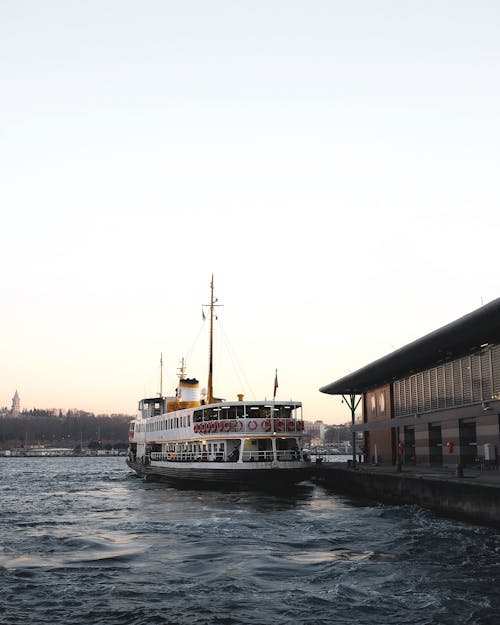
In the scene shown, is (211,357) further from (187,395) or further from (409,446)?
(409,446)

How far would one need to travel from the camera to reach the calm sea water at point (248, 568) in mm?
16812

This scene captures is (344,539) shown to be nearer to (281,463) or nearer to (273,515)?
(273,515)

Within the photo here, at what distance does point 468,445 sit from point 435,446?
259 inches

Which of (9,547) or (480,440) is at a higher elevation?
(480,440)

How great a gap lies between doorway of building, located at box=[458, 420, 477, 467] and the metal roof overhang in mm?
5131

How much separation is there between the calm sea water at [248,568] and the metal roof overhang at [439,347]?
11.3 metres

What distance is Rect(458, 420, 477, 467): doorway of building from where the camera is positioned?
48031 millimetres

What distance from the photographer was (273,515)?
123 ft

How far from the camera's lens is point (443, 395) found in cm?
5219

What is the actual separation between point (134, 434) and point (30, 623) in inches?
2768

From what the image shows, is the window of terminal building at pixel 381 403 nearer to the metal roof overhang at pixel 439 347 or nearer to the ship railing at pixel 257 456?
the metal roof overhang at pixel 439 347

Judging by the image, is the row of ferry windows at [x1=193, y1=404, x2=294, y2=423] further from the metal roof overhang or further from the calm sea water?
the calm sea water

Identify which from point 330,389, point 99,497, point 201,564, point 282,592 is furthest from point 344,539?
point 330,389

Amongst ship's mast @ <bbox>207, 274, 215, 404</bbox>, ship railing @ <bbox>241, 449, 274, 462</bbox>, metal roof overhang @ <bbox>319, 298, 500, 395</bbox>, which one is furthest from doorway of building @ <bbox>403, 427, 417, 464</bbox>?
ship's mast @ <bbox>207, 274, 215, 404</bbox>
